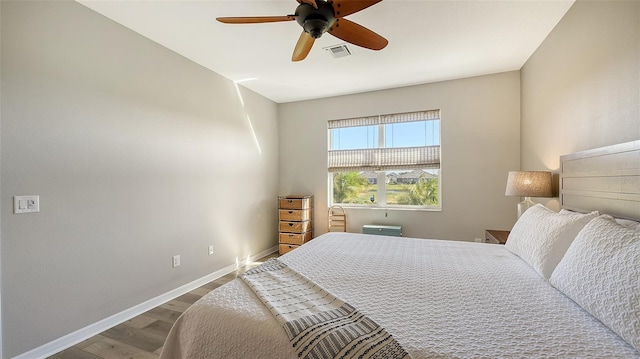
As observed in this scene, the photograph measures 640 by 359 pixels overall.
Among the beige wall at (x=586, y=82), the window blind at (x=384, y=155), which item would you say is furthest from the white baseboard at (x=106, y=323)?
the beige wall at (x=586, y=82)

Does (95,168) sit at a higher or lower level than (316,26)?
lower

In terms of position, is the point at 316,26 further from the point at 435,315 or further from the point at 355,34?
the point at 435,315

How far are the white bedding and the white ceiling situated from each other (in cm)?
198

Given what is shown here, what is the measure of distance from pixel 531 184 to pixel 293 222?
2903mm

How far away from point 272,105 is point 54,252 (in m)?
3.30

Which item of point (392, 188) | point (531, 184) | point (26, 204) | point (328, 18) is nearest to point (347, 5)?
point (328, 18)

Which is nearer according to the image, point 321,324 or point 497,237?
point 321,324

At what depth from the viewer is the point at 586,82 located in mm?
1853

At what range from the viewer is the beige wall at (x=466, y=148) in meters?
3.27

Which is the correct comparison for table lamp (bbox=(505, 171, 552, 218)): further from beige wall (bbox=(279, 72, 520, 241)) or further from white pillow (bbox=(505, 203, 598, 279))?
beige wall (bbox=(279, 72, 520, 241))

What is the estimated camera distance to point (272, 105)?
4371 millimetres

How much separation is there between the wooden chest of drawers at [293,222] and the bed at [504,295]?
209cm

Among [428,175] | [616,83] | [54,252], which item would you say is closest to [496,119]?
[428,175]

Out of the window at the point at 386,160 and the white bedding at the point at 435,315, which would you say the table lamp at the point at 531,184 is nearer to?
the white bedding at the point at 435,315
